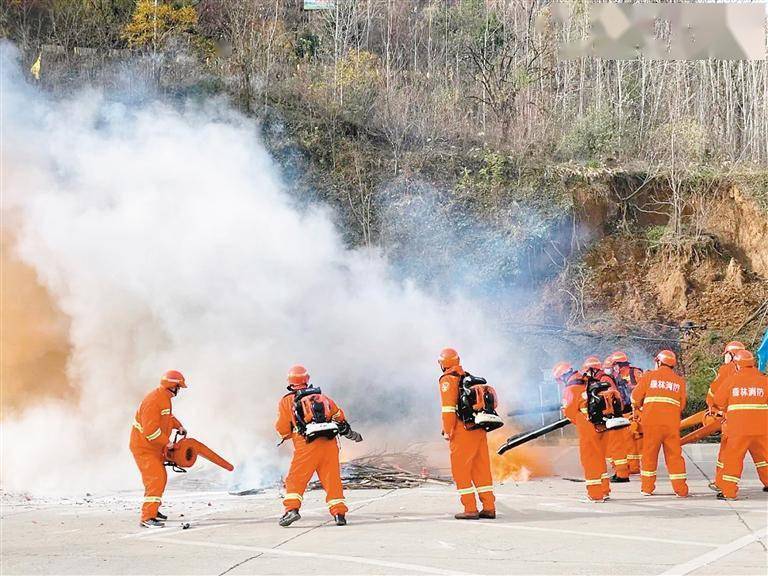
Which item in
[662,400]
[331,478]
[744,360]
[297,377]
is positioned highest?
[297,377]

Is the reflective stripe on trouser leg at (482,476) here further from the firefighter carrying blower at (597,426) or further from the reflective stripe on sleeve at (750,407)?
the reflective stripe on sleeve at (750,407)

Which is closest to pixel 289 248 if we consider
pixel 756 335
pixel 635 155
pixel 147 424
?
pixel 147 424

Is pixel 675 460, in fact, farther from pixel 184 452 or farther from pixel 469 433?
pixel 184 452

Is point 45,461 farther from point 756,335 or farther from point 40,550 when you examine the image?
point 756,335

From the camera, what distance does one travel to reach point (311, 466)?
8.95 m

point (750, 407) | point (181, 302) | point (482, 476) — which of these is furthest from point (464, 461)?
point (181, 302)

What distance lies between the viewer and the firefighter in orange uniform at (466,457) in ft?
29.7

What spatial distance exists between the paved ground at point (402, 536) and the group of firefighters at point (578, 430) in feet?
0.97

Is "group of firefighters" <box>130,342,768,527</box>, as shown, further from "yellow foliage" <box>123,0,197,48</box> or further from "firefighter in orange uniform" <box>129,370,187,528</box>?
"yellow foliage" <box>123,0,197,48</box>

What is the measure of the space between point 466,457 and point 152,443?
128 inches

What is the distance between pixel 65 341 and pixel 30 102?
14.7 feet

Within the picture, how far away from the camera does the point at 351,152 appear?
2422 cm

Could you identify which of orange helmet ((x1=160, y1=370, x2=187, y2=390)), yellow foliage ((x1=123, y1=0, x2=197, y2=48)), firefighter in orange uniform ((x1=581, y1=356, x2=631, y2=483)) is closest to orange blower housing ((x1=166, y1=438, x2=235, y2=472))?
orange helmet ((x1=160, y1=370, x2=187, y2=390))

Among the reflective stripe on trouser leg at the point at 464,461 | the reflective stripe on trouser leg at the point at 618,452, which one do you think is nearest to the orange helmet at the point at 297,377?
the reflective stripe on trouser leg at the point at 464,461
